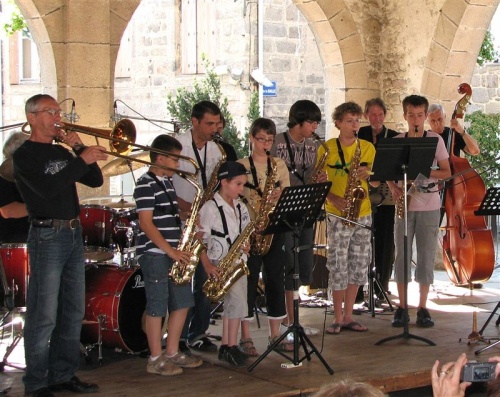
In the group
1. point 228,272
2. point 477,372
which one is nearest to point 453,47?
point 228,272

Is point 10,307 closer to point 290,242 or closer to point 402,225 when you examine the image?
point 290,242

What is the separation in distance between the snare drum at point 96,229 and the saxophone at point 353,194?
163 centimetres

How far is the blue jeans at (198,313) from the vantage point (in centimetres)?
642

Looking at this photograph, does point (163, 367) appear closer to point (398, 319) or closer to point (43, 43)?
point (398, 319)

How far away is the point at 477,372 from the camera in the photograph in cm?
278

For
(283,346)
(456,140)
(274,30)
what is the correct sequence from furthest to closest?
(274,30) < (456,140) < (283,346)

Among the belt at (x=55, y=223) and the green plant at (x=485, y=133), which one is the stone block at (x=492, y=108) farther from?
the belt at (x=55, y=223)

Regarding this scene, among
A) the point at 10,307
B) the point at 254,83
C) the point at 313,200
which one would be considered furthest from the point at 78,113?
the point at 254,83

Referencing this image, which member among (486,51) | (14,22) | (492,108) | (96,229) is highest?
(14,22)

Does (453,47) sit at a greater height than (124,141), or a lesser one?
greater

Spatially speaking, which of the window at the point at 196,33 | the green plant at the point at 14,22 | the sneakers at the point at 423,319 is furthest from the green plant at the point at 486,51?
the sneakers at the point at 423,319

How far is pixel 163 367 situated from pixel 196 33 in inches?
496

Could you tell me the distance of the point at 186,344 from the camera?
20.6ft

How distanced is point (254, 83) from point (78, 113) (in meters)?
9.49
